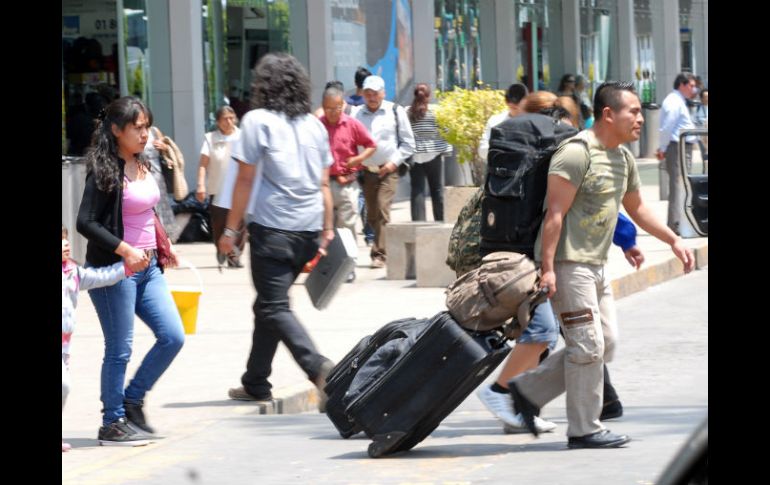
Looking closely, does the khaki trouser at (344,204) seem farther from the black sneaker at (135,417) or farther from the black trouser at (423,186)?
the black sneaker at (135,417)

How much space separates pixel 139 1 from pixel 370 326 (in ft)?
32.9

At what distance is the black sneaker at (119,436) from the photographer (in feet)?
23.3

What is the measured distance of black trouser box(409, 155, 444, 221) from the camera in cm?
1611

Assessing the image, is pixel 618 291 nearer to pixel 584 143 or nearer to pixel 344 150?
pixel 344 150

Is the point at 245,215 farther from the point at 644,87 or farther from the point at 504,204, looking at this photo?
the point at 644,87

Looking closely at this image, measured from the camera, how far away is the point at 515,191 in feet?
21.9

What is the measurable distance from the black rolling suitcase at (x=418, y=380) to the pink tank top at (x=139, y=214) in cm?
129

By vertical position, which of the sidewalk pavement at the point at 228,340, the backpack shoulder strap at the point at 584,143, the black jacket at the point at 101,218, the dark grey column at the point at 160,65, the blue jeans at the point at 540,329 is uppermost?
the dark grey column at the point at 160,65

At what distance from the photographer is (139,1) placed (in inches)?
766

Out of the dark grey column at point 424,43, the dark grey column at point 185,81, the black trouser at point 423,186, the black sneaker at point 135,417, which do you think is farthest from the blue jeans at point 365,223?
the black sneaker at point 135,417

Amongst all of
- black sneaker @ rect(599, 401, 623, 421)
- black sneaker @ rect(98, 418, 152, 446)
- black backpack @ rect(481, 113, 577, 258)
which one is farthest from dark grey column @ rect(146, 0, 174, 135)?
black backpack @ rect(481, 113, 577, 258)

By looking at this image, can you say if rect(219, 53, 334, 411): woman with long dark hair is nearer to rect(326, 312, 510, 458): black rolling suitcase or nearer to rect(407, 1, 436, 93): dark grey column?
rect(326, 312, 510, 458): black rolling suitcase

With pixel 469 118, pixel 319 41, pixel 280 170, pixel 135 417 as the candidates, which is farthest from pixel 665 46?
pixel 135 417

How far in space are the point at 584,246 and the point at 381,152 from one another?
7.90 meters
